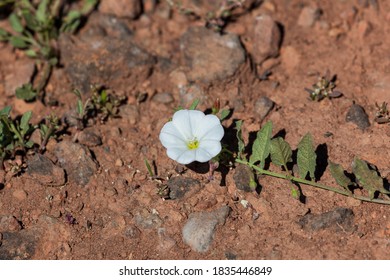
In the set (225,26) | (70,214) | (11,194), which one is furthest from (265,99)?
(11,194)

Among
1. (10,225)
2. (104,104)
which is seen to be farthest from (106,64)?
(10,225)

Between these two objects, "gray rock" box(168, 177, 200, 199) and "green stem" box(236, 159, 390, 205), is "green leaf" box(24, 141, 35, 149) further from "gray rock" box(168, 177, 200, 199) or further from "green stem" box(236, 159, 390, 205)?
"green stem" box(236, 159, 390, 205)

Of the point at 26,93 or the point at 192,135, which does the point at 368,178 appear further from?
the point at 26,93

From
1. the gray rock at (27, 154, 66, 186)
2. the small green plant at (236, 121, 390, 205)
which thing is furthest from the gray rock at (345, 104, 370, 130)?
the gray rock at (27, 154, 66, 186)

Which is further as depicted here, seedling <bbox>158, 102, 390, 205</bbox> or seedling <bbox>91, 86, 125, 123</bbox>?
seedling <bbox>91, 86, 125, 123</bbox>

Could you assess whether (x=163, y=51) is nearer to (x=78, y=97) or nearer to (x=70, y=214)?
(x=78, y=97)
